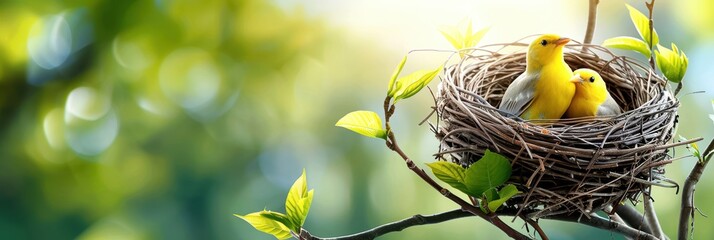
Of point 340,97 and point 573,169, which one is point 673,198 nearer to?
point 340,97

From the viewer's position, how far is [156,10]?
1.54m

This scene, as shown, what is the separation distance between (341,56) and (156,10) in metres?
0.39

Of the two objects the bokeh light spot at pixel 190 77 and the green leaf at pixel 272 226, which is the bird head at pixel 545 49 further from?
the bokeh light spot at pixel 190 77

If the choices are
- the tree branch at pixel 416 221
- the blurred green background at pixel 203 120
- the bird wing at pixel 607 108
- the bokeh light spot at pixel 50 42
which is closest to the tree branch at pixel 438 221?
the tree branch at pixel 416 221

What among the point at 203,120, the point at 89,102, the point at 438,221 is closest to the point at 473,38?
the point at 438,221

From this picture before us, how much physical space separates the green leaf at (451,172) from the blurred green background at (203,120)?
2.51ft

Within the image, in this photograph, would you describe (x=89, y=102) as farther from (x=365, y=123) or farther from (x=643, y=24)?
(x=643, y=24)

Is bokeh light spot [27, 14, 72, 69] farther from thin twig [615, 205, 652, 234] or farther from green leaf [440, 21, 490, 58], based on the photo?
thin twig [615, 205, 652, 234]

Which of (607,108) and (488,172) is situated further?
(607,108)

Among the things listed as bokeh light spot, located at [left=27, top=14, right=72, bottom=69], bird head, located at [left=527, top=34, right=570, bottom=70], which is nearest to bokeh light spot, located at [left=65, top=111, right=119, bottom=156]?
bokeh light spot, located at [left=27, top=14, right=72, bottom=69]

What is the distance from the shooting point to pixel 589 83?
2.63 feet

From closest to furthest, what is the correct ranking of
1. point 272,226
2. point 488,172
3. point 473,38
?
point 488,172, point 272,226, point 473,38

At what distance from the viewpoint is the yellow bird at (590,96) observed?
802 millimetres

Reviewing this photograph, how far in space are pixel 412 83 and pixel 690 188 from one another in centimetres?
34
